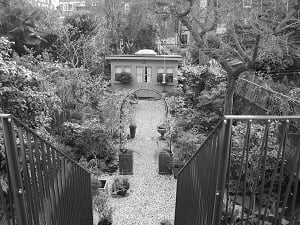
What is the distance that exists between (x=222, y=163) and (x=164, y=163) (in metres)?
5.70

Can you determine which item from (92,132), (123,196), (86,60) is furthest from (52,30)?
(123,196)

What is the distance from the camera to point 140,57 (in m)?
13.7

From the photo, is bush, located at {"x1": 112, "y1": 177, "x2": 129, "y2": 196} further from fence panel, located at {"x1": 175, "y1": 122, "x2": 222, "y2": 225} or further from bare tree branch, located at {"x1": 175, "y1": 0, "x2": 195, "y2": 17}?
bare tree branch, located at {"x1": 175, "y1": 0, "x2": 195, "y2": 17}

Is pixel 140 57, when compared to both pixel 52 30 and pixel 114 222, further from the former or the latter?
pixel 114 222

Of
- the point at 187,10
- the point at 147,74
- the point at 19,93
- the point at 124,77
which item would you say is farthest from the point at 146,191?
the point at 147,74

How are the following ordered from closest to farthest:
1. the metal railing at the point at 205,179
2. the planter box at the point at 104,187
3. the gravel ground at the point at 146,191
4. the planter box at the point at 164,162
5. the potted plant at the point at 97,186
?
the metal railing at the point at 205,179, the gravel ground at the point at 146,191, the potted plant at the point at 97,186, the planter box at the point at 104,187, the planter box at the point at 164,162

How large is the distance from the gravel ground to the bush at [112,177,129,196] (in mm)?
151

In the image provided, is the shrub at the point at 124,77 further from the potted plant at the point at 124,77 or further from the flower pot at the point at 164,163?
the flower pot at the point at 164,163

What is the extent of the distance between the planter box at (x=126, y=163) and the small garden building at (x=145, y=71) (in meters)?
6.79

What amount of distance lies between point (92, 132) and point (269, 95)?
4.54 meters

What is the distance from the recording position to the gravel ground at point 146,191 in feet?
17.9

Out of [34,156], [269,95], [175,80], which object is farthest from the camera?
[175,80]

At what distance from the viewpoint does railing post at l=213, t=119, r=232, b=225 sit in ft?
4.94

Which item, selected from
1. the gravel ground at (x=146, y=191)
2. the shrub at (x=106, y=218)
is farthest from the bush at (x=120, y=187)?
the shrub at (x=106, y=218)
